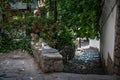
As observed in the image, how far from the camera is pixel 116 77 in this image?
512 centimetres

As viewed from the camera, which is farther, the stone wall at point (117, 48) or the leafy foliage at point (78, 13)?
the leafy foliage at point (78, 13)

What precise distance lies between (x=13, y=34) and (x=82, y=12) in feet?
11.2

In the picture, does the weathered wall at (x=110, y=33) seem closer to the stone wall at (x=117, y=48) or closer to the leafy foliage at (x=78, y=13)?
the stone wall at (x=117, y=48)

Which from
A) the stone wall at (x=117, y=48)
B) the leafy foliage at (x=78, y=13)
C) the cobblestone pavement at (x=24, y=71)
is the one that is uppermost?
the leafy foliage at (x=78, y=13)

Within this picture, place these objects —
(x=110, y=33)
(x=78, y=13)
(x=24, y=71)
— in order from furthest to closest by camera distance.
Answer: (x=78, y=13), (x=110, y=33), (x=24, y=71)

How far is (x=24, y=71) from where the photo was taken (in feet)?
18.7

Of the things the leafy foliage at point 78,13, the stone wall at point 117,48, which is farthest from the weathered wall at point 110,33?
the leafy foliage at point 78,13

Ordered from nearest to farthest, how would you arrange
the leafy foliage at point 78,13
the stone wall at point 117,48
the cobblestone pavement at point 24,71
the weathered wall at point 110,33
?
the cobblestone pavement at point 24,71, the stone wall at point 117,48, the weathered wall at point 110,33, the leafy foliage at point 78,13

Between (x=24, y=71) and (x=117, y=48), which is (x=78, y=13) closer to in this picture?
(x=117, y=48)

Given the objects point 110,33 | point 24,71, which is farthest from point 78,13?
point 24,71

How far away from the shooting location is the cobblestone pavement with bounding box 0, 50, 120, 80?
4.95 m

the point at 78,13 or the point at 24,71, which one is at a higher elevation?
the point at 78,13

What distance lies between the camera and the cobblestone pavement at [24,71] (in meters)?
4.95

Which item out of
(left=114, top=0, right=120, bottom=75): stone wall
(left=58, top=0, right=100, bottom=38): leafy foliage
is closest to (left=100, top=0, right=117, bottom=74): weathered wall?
(left=114, top=0, right=120, bottom=75): stone wall
